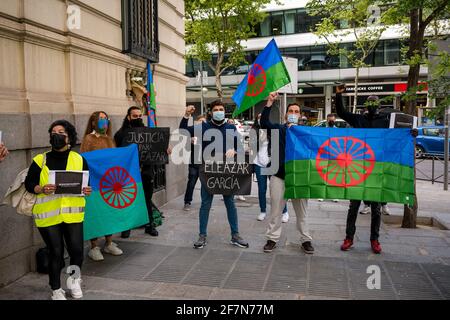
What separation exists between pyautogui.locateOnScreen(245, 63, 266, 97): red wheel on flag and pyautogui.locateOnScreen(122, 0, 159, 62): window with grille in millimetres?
2413

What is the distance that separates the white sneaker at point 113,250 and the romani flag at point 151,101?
304 cm

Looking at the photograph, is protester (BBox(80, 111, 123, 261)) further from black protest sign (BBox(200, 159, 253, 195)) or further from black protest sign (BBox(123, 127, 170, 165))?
black protest sign (BBox(200, 159, 253, 195))

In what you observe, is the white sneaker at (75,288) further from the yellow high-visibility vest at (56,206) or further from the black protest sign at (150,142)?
the black protest sign at (150,142)

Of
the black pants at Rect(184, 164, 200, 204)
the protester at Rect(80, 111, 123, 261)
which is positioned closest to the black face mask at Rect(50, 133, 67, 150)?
the protester at Rect(80, 111, 123, 261)

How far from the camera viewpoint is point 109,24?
283 inches

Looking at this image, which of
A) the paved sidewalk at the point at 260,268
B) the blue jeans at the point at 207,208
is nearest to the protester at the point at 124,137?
the paved sidewalk at the point at 260,268

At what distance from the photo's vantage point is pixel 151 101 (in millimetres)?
8438

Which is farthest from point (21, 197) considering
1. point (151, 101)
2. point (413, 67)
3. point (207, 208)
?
point (413, 67)

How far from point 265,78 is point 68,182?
10.4 ft

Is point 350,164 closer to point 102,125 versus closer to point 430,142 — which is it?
point 102,125

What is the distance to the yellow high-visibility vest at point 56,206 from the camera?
14.0 feet

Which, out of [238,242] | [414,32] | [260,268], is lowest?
[260,268]
